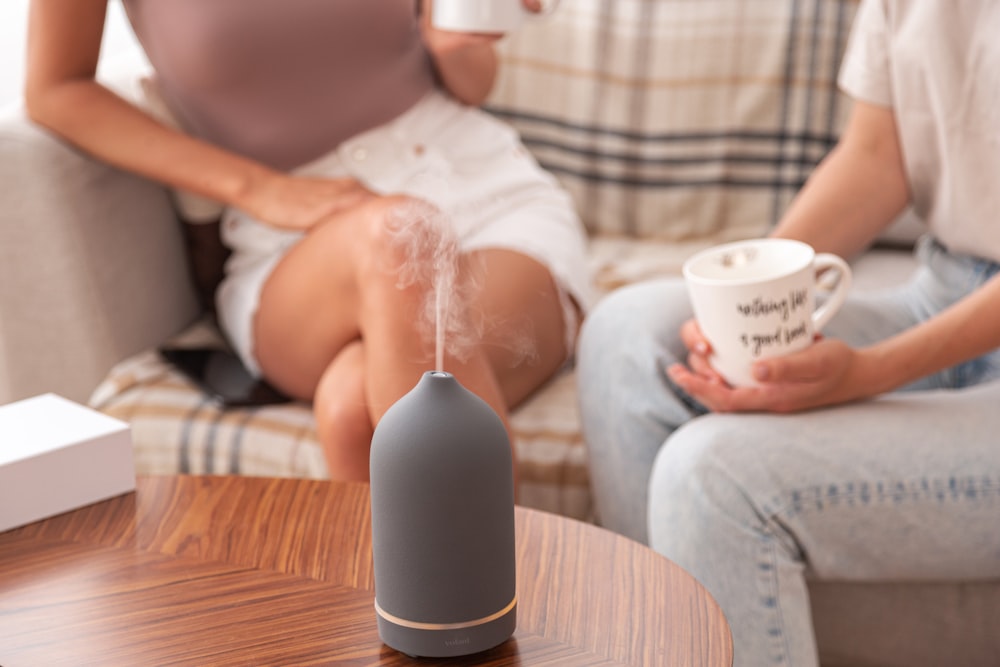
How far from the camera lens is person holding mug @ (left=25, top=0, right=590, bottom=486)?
1382 mm

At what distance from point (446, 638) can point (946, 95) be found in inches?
33.1

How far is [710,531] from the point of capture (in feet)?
3.20

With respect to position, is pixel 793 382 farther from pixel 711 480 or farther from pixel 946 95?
pixel 946 95

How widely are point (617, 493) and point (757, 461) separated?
0.91 ft

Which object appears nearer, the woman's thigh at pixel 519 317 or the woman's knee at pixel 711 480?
the woman's knee at pixel 711 480

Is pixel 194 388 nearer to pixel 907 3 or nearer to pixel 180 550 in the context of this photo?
pixel 180 550

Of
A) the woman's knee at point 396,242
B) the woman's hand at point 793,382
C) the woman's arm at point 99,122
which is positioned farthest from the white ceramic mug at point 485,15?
the woman's hand at point 793,382

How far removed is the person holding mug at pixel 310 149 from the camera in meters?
1.38

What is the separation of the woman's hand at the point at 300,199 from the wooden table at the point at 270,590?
20.2 inches

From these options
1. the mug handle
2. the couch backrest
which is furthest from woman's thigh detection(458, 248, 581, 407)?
the couch backrest

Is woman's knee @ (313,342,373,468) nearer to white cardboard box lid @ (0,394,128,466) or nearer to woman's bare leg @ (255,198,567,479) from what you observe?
woman's bare leg @ (255,198,567,479)

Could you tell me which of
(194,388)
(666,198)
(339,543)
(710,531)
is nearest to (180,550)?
(339,543)

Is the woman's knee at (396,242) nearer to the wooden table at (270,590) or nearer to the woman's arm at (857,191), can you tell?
the wooden table at (270,590)

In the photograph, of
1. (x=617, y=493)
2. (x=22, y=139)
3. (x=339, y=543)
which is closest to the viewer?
(x=339, y=543)
